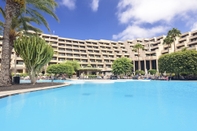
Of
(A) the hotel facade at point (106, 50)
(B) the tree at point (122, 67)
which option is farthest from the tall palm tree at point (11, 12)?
(A) the hotel facade at point (106, 50)

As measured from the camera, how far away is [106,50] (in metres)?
80.6

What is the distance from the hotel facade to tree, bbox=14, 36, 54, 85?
48.5 meters

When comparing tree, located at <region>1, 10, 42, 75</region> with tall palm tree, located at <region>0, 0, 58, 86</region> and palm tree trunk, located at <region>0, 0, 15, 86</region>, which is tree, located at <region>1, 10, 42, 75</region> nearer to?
tall palm tree, located at <region>0, 0, 58, 86</region>

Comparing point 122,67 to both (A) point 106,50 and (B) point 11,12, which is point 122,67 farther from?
(B) point 11,12

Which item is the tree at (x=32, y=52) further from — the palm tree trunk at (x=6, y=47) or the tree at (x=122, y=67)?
the tree at (x=122, y=67)

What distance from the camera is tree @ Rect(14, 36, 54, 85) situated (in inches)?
701

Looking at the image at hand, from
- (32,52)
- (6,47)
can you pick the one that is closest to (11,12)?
(6,47)

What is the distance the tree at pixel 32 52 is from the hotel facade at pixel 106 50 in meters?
48.5

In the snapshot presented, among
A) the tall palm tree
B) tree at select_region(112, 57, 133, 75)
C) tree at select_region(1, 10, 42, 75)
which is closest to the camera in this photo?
the tall palm tree

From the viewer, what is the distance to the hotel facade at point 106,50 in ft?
221

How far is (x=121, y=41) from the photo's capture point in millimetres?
87438

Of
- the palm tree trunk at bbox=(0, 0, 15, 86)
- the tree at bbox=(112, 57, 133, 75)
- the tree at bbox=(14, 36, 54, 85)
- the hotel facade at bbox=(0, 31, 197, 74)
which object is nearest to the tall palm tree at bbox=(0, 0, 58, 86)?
the palm tree trunk at bbox=(0, 0, 15, 86)

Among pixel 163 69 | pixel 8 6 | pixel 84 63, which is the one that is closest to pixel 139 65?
pixel 84 63

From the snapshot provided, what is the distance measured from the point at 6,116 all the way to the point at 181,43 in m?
70.7
